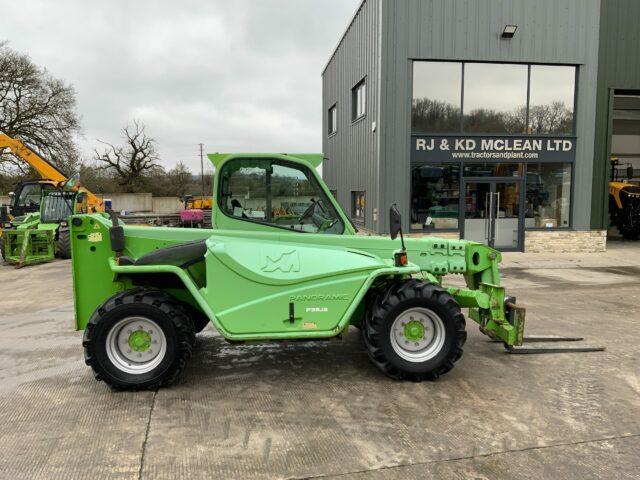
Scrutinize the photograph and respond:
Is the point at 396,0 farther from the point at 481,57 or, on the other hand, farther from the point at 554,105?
the point at 554,105

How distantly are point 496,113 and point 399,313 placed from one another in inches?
462

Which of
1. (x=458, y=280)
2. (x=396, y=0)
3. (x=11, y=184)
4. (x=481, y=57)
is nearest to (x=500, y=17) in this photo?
(x=481, y=57)

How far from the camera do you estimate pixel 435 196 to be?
564 inches

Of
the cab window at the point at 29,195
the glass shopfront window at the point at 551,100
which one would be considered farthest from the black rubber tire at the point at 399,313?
the cab window at the point at 29,195

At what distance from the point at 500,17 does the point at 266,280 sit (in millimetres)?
12827

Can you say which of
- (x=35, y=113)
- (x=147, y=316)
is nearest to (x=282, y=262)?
(x=147, y=316)

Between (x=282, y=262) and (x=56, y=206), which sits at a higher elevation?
(x=56, y=206)

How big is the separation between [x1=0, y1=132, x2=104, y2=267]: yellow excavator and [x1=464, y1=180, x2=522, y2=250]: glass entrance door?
458 inches

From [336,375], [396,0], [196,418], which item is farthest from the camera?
[396,0]

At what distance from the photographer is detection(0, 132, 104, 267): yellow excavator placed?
1338 cm

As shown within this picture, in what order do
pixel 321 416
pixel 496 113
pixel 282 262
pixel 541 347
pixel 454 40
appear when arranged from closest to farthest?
1. pixel 321 416
2. pixel 282 262
3. pixel 541 347
4. pixel 454 40
5. pixel 496 113

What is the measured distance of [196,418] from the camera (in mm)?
3900

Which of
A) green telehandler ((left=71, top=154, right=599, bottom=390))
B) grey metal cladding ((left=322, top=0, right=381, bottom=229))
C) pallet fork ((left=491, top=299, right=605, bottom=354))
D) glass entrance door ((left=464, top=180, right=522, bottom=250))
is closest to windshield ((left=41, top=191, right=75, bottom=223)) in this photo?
grey metal cladding ((left=322, top=0, right=381, bottom=229))

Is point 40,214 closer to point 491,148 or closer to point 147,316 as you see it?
point 147,316
